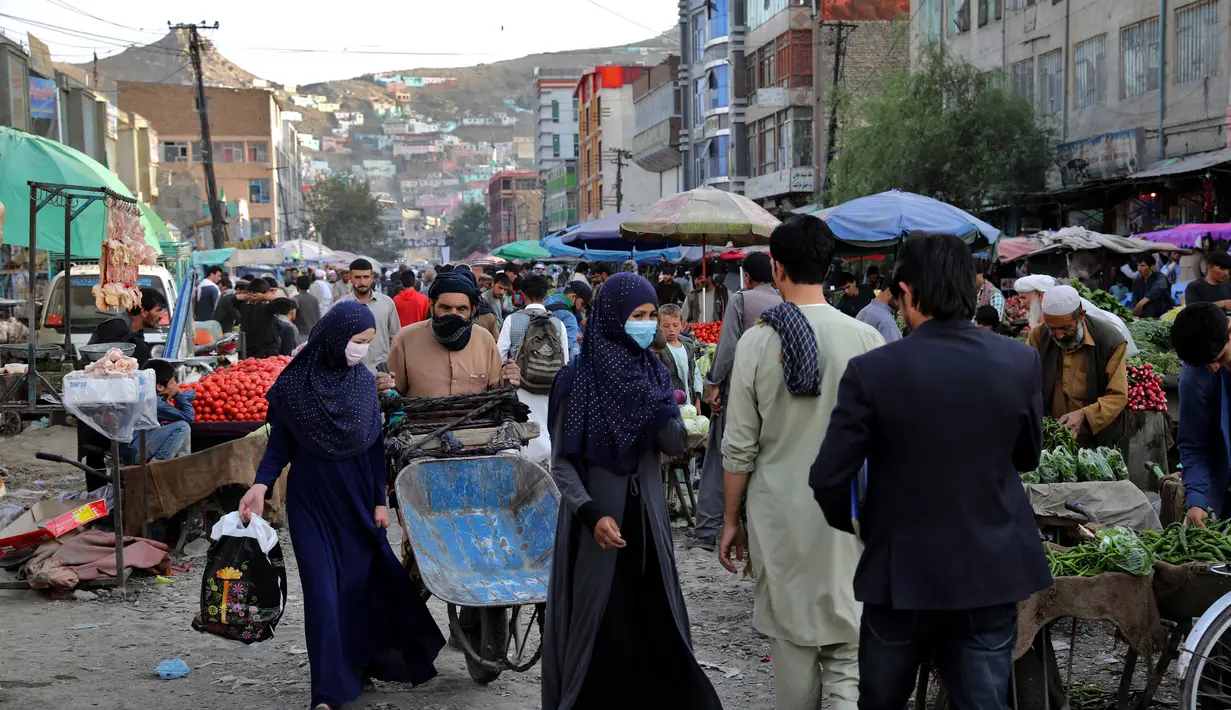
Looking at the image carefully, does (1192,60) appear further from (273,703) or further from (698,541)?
(273,703)

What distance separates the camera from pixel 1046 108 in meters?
28.8

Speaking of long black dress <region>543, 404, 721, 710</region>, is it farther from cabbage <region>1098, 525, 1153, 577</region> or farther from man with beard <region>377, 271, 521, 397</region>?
man with beard <region>377, 271, 521, 397</region>

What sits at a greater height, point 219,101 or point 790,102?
point 219,101

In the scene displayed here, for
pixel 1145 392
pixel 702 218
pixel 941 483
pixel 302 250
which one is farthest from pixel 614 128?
pixel 941 483

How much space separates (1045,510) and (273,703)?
3538mm

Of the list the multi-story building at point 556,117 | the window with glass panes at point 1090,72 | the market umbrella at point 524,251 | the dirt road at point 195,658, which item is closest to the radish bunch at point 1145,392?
the dirt road at point 195,658

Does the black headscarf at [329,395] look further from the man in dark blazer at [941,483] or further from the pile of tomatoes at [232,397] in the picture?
the pile of tomatoes at [232,397]

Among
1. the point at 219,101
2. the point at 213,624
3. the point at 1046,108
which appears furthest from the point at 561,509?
the point at 219,101

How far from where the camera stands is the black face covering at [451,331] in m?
6.47

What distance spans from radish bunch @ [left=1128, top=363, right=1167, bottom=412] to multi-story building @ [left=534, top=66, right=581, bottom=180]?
118273 millimetres

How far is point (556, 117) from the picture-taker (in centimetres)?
12612

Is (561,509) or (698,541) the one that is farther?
(698,541)

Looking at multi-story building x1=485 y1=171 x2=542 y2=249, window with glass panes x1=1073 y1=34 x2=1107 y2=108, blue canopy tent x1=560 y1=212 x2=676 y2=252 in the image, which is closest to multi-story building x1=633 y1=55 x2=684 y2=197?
window with glass panes x1=1073 y1=34 x2=1107 y2=108

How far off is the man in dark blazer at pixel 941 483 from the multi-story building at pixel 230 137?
8047 centimetres
